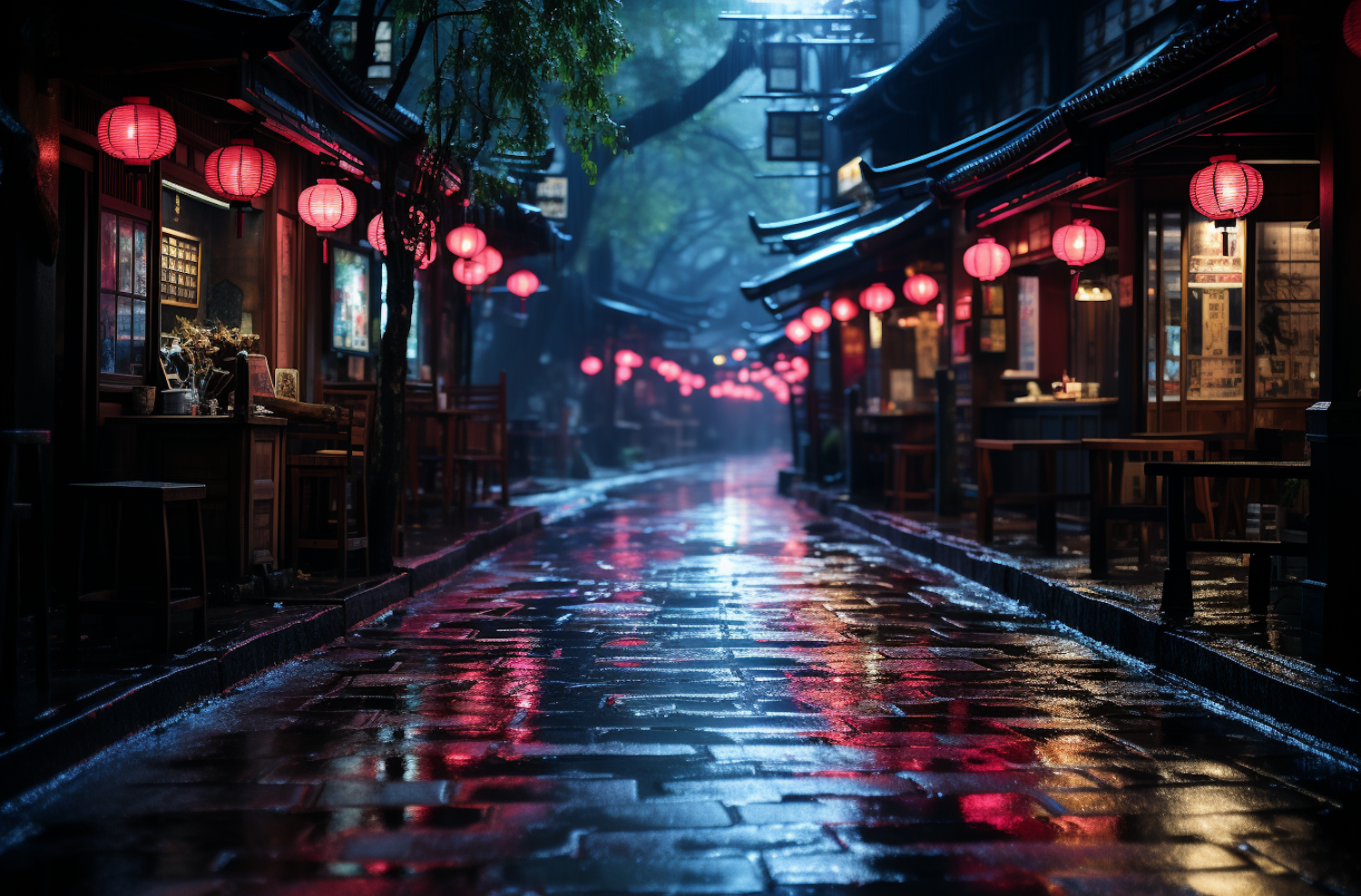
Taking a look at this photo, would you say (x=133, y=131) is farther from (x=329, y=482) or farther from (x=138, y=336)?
(x=329, y=482)

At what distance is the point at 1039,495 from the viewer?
1068 cm

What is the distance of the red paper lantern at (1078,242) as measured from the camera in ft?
40.3

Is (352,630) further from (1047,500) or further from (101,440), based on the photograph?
(1047,500)

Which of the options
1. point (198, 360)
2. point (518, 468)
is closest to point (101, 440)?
point (198, 360)

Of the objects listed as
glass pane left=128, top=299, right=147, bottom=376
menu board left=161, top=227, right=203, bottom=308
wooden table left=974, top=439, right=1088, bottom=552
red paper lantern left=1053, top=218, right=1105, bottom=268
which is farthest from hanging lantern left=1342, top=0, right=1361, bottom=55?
menu board left=161, top=227, right=203, bottom=308

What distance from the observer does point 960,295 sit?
1717cm

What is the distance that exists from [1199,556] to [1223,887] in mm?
7835

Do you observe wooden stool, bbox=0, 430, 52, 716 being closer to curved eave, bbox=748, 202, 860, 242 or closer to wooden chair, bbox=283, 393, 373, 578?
wooden chair, bbox=283, 393, 373, 578

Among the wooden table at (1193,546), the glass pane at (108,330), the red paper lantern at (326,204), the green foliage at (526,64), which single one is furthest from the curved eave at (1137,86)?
the glass pane at (108,330)

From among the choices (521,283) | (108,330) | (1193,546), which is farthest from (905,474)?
(108,330)

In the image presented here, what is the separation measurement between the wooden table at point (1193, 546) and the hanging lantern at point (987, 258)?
22.4 ft

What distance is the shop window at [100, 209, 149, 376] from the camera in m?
8.35

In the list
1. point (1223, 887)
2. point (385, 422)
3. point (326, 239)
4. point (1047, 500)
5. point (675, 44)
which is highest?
point (675, 44)

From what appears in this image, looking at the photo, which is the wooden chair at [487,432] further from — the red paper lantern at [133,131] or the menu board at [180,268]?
the red paper lantern at [133,131]
